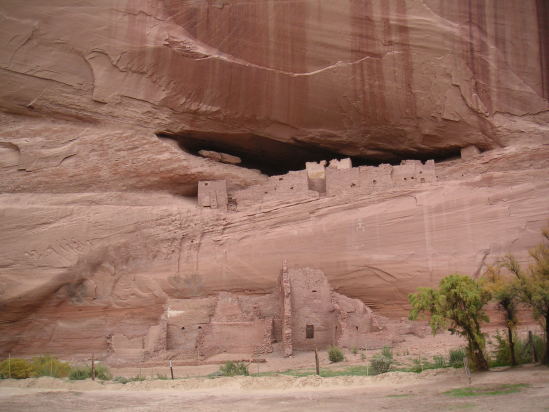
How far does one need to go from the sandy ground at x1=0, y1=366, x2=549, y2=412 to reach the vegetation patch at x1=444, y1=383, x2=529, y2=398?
15cm

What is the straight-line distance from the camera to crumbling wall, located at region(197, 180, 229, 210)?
63.0 ft

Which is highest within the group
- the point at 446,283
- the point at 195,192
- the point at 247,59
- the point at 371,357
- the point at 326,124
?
the point at 247,59

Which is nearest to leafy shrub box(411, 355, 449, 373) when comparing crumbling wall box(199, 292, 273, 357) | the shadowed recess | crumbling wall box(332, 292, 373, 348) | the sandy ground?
the sandy ground

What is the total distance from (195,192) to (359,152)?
15.6ft

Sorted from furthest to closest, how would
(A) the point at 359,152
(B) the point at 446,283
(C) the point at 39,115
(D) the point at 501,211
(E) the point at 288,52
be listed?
(A) the point at 359,152
(C) the point at 39,115
(E) the point at 288,52
(D) the point at 501,211
(B) the point at 446,283

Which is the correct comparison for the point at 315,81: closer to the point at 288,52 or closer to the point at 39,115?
the point at 288,52

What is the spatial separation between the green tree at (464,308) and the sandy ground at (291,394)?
0.50 metres

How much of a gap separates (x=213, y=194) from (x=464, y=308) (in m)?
8.43

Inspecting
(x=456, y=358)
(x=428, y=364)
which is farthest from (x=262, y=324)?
(x=456, y=358)

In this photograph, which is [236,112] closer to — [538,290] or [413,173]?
[413,173]

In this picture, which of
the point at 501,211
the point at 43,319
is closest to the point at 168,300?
the point at 43,319

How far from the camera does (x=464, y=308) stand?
1268 centimetres

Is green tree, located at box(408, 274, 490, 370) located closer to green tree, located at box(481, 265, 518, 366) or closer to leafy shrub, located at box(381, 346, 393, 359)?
green tree, located at box(481, 265, 518, 366)

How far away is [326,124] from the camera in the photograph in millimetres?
19906
